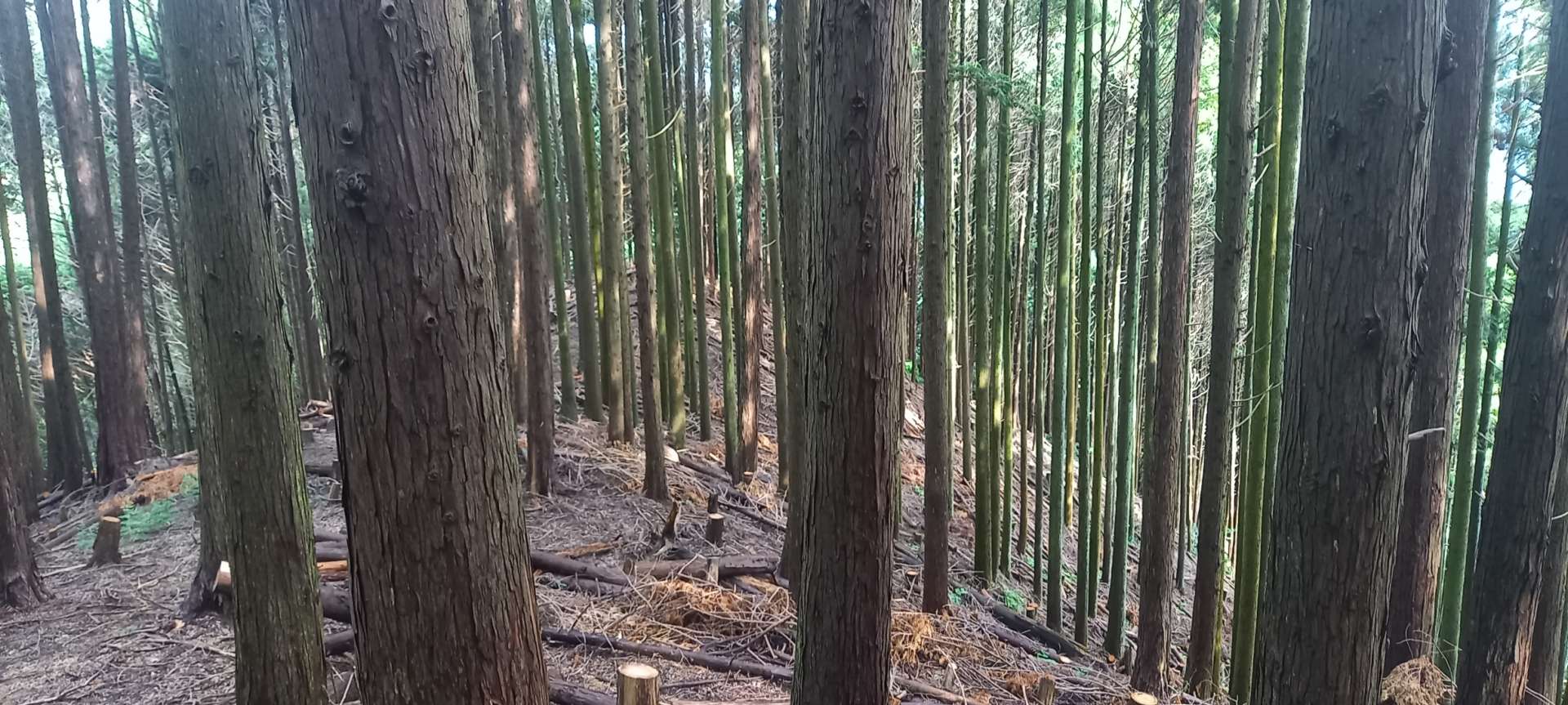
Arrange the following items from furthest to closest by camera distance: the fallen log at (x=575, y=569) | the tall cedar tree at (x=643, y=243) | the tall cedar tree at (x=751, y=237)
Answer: the tall cedar tree at (x=751, y=237)
the tall cedar tree at (x=643, y=243)
the fallen log at (x=575, y=569)

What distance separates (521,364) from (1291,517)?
697 cm

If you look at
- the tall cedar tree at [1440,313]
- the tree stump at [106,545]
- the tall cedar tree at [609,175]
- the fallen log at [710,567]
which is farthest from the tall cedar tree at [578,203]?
the tall cedar tree at [1440,313]

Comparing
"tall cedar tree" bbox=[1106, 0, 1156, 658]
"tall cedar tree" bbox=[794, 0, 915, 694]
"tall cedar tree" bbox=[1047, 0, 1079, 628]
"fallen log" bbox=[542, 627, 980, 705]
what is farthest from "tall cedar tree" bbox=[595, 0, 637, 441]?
"tall cedar tree" bbox=[794, 0, 915, 694]

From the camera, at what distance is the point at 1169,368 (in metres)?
5.50

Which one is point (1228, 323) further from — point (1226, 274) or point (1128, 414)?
point (1128, 414)

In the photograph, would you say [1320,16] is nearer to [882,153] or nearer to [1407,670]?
[882,153]

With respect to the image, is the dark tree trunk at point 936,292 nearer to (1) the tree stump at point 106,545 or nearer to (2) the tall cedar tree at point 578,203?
(2) the tall cedar tree at point 578,203

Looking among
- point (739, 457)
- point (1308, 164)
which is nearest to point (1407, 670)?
point (1308, 164)

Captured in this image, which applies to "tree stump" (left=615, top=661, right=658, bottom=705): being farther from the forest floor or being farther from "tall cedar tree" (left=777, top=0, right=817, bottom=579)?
"tall cedar tree" (left=777, top=0, right=817, bottom=579)

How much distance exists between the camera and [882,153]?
9.24 ft

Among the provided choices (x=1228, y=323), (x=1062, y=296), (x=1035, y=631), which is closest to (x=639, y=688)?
(x=1228, y=323)

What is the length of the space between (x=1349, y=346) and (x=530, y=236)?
6081 mm

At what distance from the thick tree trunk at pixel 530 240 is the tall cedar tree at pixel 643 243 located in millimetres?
807

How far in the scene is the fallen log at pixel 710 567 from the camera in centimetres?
581
